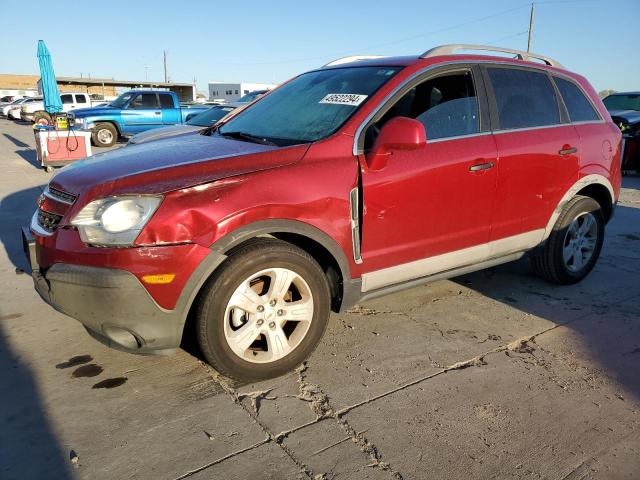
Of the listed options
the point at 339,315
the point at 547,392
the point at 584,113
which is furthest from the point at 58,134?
the point at 547,392

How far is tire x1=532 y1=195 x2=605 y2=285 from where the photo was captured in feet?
13.4

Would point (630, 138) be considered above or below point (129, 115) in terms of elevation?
below

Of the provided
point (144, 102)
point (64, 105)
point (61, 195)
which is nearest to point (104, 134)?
point (144, 102)

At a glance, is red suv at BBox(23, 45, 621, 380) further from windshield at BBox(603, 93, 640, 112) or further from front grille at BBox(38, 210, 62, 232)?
windshield at BBox(603, 93, 640, 112)

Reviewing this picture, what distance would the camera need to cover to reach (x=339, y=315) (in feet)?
12.2

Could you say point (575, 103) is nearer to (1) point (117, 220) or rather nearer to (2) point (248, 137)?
(2) point (248, 137)

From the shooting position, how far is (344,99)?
3.25 metres

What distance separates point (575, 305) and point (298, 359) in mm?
2416

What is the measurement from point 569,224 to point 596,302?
A: 659mm

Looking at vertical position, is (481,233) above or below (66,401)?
above

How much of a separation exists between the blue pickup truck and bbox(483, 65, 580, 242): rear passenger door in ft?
47.5

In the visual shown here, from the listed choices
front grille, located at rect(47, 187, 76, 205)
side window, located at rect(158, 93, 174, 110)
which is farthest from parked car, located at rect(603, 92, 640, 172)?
side window, located at rect(158, 93, 174, 110)

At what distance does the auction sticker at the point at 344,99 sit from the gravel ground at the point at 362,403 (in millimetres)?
1517

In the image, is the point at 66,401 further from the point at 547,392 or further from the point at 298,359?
the point at 547,392
